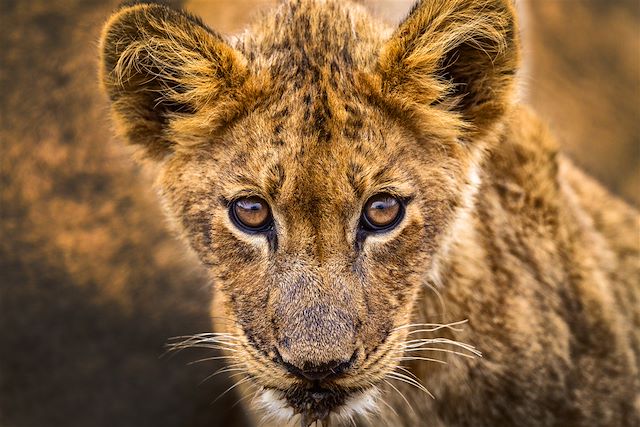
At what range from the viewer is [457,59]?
3.49 metres

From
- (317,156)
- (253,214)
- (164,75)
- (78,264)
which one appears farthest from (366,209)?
(78,264)

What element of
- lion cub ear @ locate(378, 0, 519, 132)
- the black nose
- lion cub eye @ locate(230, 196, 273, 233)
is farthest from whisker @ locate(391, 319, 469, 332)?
lion cub ear @ locate(378, 0, 519, 132)

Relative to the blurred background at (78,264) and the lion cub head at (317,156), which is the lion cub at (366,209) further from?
the blurred background at (78,264)

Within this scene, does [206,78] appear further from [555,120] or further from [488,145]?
[555,120]

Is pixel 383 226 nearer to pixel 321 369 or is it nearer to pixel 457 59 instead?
pixel 321 369

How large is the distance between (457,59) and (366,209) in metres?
0.74

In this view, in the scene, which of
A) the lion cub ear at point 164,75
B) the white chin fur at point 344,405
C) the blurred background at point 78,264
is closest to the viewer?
the white chin fur at point 344,405

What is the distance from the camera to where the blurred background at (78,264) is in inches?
226

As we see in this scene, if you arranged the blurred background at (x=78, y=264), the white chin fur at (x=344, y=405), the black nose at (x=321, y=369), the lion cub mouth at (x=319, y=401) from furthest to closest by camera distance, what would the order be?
the blurred background at (x=78, y=264)
the white chin fur at (x=344, y=405)
the lion cub mouth at (x=319, y=401)
the black nose at (x=321, y=369)

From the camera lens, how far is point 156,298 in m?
5.86

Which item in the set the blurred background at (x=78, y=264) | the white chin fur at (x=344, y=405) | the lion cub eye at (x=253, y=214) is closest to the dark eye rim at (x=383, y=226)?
the lion cub eye at (x=253, y=214)

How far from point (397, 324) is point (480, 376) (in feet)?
2.10

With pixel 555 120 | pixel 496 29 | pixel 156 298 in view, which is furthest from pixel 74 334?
pixel 555 120

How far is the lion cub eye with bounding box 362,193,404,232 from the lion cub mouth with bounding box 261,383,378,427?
59 cm
